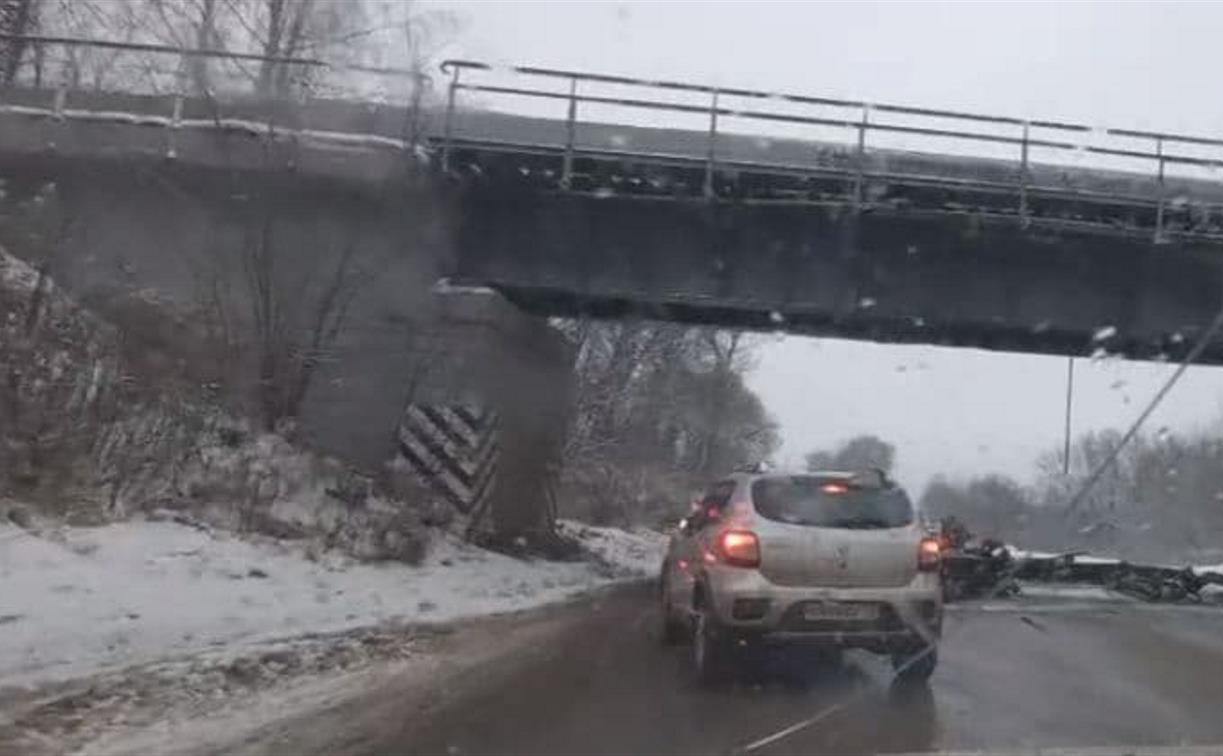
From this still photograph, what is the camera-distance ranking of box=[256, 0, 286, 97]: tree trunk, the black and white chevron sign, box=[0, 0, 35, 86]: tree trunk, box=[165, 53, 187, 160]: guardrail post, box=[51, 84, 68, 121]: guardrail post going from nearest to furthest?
1. the black and white chevron sign
2. box=[165, 53, 187, 160]: guardrail post
3. box=[51, 84, 68, 121]: guardrail post
4. box=[0, 0, 35, 86]: tree trunk
5. box=[256, 0, 286, 97]: tree trunk

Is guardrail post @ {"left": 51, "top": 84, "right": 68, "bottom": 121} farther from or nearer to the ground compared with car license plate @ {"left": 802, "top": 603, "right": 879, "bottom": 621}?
farther from the ground

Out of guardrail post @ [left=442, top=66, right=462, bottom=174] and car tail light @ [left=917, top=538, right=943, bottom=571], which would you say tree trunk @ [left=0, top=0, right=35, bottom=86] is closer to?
guardrail post @ [left=442, top=66, right=462, bottom=174]

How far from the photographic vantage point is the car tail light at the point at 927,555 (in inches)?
473

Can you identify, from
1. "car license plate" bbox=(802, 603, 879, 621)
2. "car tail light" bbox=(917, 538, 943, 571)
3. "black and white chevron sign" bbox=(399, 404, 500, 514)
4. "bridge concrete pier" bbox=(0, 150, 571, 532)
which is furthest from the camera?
"black and white chevron sign" bbox=(399, 404, 500, 514)

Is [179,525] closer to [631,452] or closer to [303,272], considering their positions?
[303,272]

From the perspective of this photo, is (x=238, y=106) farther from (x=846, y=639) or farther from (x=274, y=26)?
(x=846, y=639)

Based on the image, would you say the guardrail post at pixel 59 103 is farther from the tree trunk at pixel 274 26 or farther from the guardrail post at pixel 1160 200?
the guardrail post at pixel 1160 200

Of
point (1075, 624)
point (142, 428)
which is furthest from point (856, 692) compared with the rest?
point (142, 428)

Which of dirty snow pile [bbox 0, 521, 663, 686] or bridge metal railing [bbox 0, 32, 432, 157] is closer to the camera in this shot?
dirty snow pile [bbox 0, 521, 663, 686]

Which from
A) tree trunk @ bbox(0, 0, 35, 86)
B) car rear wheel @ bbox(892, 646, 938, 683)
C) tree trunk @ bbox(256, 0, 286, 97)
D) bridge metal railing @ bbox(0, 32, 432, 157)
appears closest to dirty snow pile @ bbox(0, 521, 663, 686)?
car rear wheel @ bbox(892, 646, 938, 683)

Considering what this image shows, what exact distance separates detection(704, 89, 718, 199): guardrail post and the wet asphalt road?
9.77 metres

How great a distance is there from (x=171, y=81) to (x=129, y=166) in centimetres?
432

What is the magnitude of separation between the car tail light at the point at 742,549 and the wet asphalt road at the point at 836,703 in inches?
38.7

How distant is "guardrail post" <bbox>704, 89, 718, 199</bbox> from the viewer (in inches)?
968
